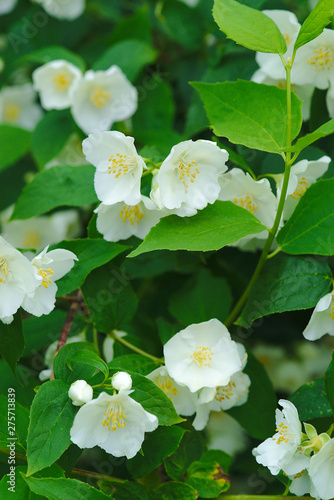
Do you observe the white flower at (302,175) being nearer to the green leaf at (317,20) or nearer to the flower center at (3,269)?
the green leaf at (317,20)

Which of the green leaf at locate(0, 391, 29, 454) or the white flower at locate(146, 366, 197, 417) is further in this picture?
the white flower at locate(146, 366, 197, 417)

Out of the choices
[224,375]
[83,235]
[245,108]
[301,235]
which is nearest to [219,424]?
[83,235]

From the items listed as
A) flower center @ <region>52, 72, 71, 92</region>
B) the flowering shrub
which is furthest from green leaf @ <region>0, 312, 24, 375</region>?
flower center @ <region>52, 72, 71, 92</region>

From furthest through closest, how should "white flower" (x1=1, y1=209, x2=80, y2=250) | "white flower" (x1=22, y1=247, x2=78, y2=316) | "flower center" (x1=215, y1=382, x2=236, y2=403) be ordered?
"white flower" (x1=1, y1=209, x2=80, y2=250) < "flower center" (x1=215, y1=382, x2=236, y2=403) < "white flower" (x1=22, y1=247, x2=78, y2=316)

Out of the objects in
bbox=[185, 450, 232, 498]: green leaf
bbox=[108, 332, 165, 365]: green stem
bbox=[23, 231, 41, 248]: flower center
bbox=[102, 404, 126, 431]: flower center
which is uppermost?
bbox=[102, 404, 126, 431]: flower center

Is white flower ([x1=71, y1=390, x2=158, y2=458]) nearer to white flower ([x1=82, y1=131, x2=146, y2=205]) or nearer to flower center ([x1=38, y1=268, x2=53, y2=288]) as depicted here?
flower center ([x1=38, y1=268, x2=53, y2=288])

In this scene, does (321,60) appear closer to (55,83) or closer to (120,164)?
(120,164)
